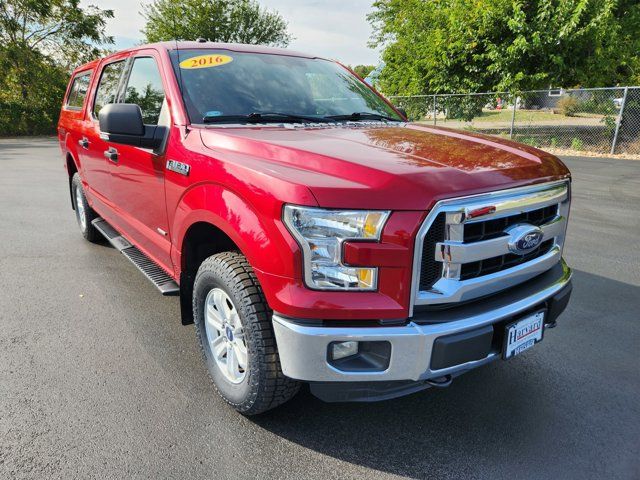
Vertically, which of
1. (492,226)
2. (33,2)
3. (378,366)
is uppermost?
(33,2)

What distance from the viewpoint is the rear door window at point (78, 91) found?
16.2 ft

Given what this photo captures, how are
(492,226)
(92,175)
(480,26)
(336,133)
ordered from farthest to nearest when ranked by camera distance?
(480,26) < (92,175) < (336,133) < (492,226)

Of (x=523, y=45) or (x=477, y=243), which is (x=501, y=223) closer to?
(x=477, y=243)

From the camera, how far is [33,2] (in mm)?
23406

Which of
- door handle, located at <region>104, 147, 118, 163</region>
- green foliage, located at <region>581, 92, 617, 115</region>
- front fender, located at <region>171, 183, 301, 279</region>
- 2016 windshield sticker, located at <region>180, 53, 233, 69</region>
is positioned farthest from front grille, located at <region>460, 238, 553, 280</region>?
green foliage, located at <region>581, 92, 617, 115</region>

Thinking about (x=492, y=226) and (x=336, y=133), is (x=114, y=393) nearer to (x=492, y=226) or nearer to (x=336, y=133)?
(x=336, y=133)

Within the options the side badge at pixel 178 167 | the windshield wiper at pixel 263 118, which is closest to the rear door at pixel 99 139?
the side badge at pixel 178 167

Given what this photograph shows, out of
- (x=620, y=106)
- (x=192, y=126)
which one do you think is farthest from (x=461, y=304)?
(x=620, y=106)

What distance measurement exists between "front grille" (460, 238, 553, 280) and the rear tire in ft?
14.3

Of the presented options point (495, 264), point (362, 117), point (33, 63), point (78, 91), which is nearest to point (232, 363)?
point (495, 264)

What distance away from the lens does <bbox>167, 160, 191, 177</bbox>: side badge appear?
8.41 feet

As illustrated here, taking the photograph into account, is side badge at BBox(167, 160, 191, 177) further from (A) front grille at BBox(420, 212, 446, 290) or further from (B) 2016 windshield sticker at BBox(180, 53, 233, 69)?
(A) front grille at BBox(420, 212, 446, 290)

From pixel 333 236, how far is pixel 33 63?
27.3 metres

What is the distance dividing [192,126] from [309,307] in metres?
1.37
